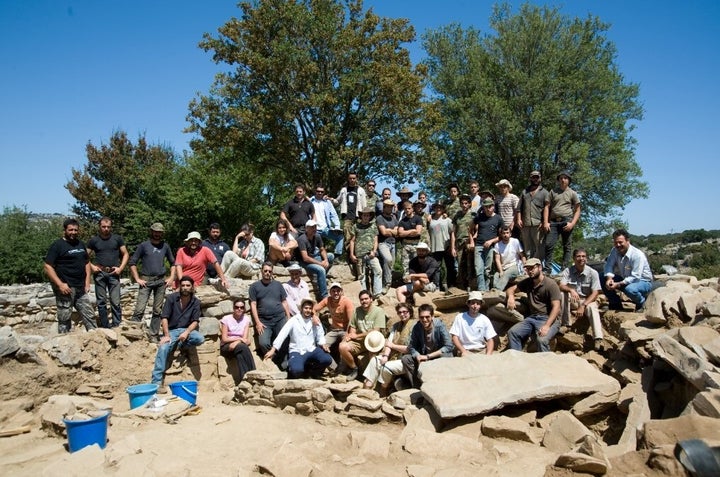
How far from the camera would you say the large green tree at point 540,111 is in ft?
62.8

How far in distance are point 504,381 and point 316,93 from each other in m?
13.2

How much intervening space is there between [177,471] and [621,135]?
20434 mm

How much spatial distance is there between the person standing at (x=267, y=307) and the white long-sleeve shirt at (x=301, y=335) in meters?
0.41

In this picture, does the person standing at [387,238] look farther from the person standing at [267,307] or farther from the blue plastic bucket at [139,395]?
the blue plastic bucket at [139,395]

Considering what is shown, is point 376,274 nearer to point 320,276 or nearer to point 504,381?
point 320,276

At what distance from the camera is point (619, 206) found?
2058cm

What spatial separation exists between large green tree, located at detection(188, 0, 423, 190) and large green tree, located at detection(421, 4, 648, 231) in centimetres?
217

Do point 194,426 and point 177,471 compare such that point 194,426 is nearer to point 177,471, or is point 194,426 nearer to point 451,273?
point 177,471

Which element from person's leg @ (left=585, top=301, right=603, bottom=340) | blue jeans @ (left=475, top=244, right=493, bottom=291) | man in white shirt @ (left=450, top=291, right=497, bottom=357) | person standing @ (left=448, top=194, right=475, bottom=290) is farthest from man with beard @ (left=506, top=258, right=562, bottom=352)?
person standing @ (left=448, top=194, right=475, bottom=290)

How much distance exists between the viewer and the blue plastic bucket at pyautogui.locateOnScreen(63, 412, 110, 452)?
5.80m

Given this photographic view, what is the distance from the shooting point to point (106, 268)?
8.77 metres

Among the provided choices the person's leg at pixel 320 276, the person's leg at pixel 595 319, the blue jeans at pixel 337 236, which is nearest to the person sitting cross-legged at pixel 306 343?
the person's leg at pixel 320 276

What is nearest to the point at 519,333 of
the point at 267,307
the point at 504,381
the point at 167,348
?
the point at 504,381

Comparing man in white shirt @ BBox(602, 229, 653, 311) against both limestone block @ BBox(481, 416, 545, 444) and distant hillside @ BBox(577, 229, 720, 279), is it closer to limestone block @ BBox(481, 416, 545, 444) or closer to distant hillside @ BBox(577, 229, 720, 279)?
limestone block @ BBox(481, 416, 545, 444)
